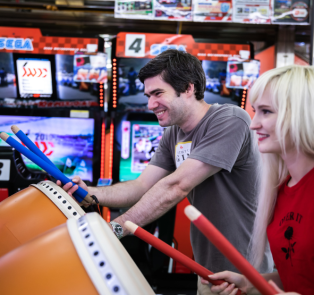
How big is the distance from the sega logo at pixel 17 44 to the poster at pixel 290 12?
2173 mm

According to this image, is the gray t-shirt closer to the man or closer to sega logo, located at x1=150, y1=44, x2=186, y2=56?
the man

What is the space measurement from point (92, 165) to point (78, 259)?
238 centimetres

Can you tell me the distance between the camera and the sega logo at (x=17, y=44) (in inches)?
113

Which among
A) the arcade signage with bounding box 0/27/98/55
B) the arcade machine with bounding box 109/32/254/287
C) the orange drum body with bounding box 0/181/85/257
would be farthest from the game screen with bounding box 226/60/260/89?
the orange drum body with bounding box 0/181/85/257

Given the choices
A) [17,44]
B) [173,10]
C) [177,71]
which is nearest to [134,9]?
[173,10]

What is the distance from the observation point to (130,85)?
293cm

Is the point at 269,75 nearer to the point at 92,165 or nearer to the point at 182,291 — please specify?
the point at 92,165

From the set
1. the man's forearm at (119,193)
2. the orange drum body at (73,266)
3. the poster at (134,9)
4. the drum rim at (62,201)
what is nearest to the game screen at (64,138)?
the poster at (134,9)

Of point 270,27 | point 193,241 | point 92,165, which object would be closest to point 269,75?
point 193,241

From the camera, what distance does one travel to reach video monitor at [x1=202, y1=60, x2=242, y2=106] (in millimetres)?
2910

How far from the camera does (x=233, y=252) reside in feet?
1.64

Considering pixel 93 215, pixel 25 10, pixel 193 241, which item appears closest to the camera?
pixel 93 215

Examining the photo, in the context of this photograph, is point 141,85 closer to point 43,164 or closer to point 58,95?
point 58,95

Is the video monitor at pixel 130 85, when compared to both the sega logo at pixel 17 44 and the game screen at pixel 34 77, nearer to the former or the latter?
the game screen at pixel 34 77
